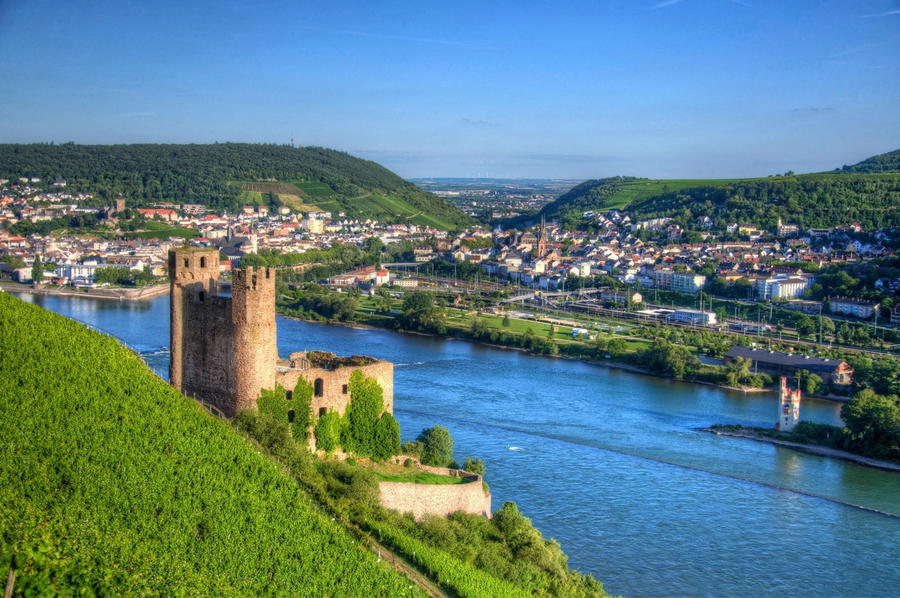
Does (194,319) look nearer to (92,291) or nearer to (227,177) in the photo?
(92,291)

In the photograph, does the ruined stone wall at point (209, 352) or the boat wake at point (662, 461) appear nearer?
the ruined stone wall at point (209, 352)

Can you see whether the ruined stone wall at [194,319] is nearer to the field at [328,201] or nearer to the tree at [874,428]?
the tree at [874,428]

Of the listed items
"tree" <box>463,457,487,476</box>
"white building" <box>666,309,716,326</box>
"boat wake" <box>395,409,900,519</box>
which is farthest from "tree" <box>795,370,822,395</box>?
"tree" <box>463,457,487,476</box>

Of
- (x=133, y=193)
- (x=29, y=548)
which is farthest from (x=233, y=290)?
(x=133, y=193)

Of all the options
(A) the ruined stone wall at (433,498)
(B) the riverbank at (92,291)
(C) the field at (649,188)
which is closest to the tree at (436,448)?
(A) the ruined stone wall at (433,498)

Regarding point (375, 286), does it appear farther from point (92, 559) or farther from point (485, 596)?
point (92, 559)

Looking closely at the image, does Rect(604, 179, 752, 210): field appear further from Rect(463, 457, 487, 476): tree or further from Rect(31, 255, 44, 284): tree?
Rect(463, 457, 487, 476): tree
